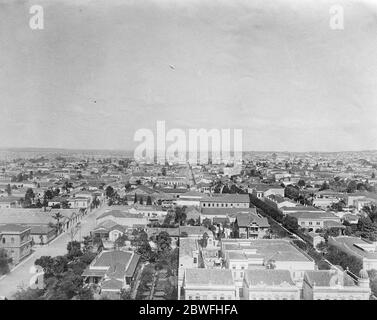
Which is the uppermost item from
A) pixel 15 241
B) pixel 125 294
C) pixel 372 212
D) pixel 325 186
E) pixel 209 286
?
pixel 325 186

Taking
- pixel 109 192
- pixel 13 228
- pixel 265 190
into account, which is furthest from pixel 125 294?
pixel 265 190

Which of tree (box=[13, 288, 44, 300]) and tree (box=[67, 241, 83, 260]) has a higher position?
tree (box=[67, 241, 83, 260])

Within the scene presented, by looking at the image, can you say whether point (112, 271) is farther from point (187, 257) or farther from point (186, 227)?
point (186, 227)

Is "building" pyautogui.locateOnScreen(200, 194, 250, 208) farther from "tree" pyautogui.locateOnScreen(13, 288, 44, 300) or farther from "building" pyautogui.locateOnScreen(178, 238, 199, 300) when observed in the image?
"tree" pyautogui.locateOnScreen(13, 288, 44, 300)

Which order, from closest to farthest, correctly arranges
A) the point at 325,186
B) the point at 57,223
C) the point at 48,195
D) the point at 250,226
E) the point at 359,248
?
the point at 359,248 < the point at 57,223 < the point at 250,226 < the point at 48,195 < the point at 325,186

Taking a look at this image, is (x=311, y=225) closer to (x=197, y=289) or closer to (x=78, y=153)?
(x=197, y=289)

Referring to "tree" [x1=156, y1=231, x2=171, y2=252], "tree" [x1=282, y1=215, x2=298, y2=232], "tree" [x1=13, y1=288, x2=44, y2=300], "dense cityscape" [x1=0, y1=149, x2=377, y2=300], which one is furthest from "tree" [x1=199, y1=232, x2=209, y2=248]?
"tree" [x1=13, y1=288, x2=44, y2=300]
